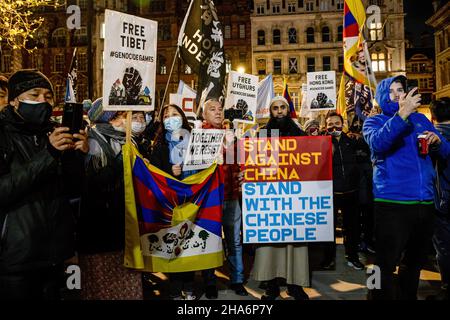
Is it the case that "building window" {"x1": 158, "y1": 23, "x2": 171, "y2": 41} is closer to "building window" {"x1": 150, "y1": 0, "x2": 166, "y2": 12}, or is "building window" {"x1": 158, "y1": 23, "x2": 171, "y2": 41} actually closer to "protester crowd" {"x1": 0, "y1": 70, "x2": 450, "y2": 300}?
"building window" {"x1": 150, "y1": 0, "x2": 166, "y2": 12}

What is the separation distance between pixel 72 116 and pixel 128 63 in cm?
131

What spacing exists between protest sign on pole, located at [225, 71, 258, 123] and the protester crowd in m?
1.87

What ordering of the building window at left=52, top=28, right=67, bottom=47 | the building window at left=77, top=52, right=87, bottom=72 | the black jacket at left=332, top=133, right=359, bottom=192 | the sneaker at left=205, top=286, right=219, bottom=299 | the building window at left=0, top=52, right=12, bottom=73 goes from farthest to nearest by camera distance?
Answer: the building window at left=0, top=52, right=12, bottom=73
the building window at left=52, top=28, right=67, bottom=47
the building window at left=77, top=52, right=87, bottom=72
the black jacket at left=332, top=133, right=359, bottom=192
the sneaker at left=205, top=286, right=219, bottom=299

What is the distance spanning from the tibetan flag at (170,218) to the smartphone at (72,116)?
48.0 inches

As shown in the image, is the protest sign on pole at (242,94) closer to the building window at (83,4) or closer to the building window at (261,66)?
the building window at (261,66)

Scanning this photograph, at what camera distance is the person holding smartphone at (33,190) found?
235 centimetres

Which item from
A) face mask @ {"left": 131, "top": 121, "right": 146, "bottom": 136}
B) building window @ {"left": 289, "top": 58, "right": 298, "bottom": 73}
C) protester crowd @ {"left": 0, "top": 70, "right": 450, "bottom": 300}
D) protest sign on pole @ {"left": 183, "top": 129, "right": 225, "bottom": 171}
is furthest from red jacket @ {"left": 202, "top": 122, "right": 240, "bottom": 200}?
building window @ {"left": 289, "top": 58, "right": 298, "bottom": 73}

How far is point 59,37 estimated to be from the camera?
1806 inches

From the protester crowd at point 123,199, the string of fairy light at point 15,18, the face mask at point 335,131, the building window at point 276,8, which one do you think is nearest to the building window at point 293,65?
the building window at point 276,8

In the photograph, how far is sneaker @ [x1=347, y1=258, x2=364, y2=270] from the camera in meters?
5.54

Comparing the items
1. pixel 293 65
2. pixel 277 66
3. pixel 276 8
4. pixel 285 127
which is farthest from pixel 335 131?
pixel 276 8

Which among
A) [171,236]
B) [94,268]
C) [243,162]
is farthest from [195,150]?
[94,268]

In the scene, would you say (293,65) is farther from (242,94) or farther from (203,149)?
(203,149)
